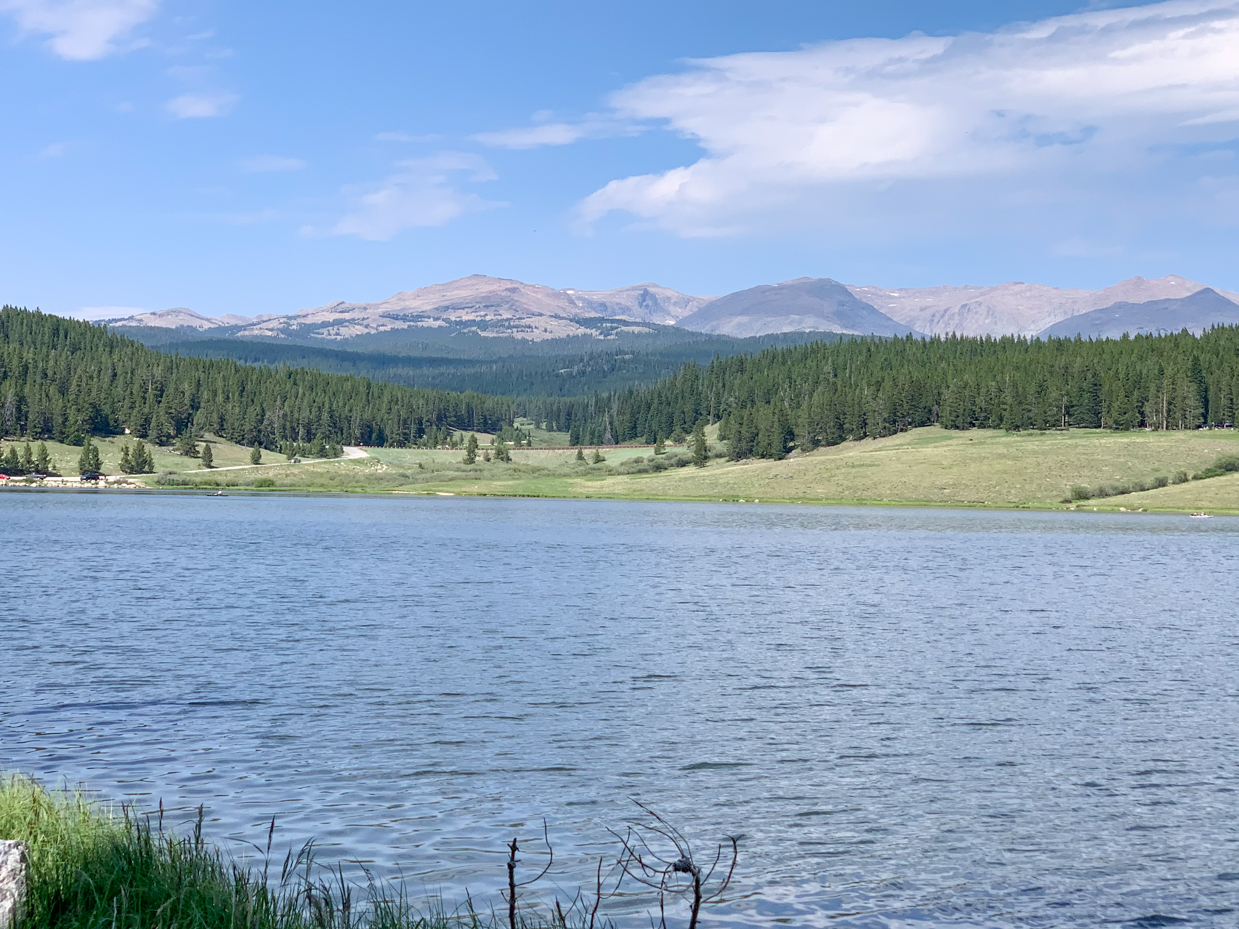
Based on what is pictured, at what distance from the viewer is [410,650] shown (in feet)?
104

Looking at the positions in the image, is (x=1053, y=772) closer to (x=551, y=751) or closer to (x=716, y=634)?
(x=551, y=751)

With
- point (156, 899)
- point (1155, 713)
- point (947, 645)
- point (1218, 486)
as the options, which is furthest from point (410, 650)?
point (1218, 486)

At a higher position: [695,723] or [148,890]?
[148,890]

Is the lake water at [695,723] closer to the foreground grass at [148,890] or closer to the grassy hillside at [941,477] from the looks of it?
the foreground grass at [148,890]

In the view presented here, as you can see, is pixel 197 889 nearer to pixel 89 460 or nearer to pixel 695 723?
pixel 695 723

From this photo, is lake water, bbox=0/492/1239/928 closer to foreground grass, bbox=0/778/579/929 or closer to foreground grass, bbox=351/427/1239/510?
foreground grass, bbox=0/778/579/929

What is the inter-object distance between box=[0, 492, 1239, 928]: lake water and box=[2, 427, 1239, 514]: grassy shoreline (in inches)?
3553

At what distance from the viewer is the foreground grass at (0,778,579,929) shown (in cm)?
1013

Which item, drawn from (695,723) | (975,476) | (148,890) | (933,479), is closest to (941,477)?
(933,479)

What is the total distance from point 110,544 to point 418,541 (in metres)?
19.6

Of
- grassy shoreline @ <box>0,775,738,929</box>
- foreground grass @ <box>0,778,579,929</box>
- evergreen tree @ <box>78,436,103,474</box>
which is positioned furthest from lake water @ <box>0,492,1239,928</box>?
evergreen tree @ <box>78,436,103,474</box>

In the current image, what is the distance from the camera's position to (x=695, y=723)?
23.3 meters

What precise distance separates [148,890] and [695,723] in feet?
45.7

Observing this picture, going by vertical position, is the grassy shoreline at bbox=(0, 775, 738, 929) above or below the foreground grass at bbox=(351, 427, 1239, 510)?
below
